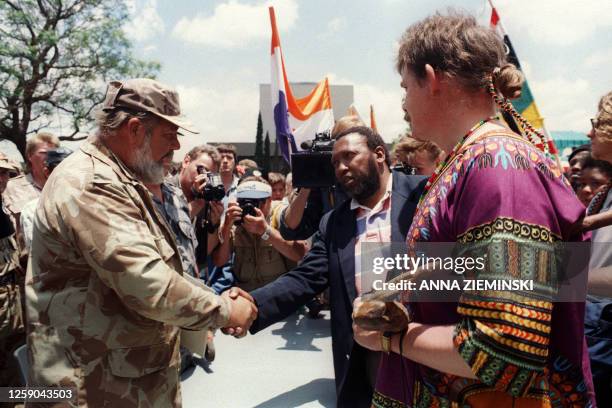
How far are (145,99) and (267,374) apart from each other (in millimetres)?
2349

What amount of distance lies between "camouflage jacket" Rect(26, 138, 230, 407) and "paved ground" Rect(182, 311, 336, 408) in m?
1.50

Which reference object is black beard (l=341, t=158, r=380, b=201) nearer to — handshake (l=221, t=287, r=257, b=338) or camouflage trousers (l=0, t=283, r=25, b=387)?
handshake (l=221, t=287, r=257, b=338)

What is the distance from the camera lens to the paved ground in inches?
124

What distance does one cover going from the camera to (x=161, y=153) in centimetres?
209

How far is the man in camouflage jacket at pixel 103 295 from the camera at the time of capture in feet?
5.29

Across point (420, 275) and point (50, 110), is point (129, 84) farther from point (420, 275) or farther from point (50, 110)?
point (50, 110)

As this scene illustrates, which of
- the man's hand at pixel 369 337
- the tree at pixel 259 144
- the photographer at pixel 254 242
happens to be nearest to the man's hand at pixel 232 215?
the photographer at pixel 254 242

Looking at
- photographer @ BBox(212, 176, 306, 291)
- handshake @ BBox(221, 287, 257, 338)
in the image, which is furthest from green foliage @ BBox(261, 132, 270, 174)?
handshake @ BBox(221, 287, 257, 338)

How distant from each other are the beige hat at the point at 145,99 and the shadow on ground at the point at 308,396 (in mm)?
1976

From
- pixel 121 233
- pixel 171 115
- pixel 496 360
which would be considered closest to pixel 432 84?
pixel 496 360

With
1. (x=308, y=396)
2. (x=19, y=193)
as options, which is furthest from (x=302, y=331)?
(x=19, y=193)

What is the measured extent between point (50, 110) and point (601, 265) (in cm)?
2060

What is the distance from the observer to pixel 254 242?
4543mm

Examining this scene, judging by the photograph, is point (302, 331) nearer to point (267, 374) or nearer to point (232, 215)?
point (267, 374)
